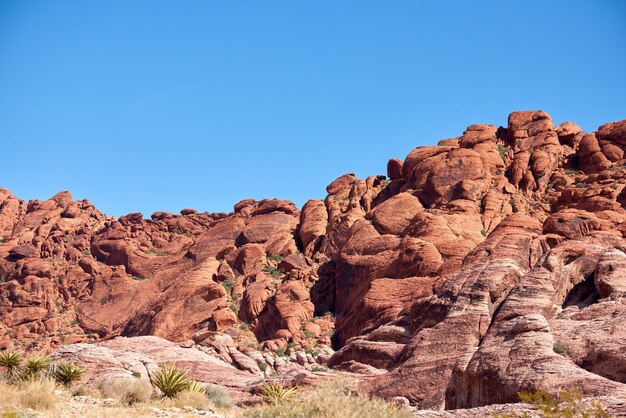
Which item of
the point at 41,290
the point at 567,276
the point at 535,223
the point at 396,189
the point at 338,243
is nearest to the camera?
the point at 567,276

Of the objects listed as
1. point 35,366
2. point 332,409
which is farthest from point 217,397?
point 332,409

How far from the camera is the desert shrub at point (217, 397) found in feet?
83.0

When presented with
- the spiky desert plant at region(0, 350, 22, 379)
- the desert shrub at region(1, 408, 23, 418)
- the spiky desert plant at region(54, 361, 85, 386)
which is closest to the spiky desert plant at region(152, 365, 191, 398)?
the spiky desert plant at region(54, 361, 85, 386)

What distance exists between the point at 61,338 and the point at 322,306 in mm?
23382

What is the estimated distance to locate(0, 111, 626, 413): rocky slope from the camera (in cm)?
2630

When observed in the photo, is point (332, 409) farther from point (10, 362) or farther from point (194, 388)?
point (10, 362)

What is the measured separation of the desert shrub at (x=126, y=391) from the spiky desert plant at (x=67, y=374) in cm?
96

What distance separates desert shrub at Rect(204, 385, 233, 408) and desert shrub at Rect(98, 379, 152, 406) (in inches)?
91.2

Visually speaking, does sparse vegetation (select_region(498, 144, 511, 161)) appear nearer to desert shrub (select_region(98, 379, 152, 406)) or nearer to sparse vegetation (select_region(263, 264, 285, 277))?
sparse vegetation (select_region(263, 264, 285, 277))

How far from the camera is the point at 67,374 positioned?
25734 millimetres

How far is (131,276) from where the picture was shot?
68.2 meters

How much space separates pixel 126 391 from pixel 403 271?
25575mm

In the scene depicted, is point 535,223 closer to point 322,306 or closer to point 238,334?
point 322,306

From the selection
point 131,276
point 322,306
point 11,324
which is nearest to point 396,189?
point 322,306
